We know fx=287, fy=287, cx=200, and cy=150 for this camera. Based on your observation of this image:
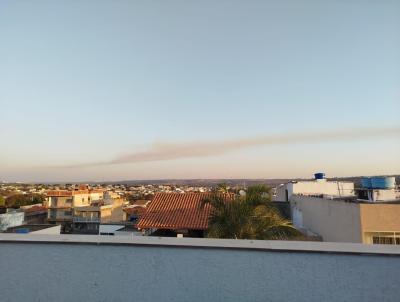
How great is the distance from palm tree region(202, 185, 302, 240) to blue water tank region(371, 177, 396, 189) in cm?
606

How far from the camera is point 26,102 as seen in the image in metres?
8.39

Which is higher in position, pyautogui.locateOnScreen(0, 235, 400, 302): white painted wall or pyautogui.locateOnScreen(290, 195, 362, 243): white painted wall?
pyautogui.locateOnScreen(0, 235, 400, 302): white painted wall

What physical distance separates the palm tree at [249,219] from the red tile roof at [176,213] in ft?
11.7

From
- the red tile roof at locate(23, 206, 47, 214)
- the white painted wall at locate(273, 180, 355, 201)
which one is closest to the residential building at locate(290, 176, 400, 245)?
the white painted wall at locate(273, 180, 355, 201)

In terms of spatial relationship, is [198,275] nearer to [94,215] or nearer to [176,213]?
[176,213]

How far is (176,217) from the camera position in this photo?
13461 millimetres

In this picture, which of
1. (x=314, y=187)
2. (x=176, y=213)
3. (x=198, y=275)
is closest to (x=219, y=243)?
(x=198, y=275)

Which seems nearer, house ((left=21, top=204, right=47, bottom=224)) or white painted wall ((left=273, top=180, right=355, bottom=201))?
white painted wall ((left=273, top=180, right=355, bottom=201))

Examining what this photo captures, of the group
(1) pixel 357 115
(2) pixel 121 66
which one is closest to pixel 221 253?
(2) pixel 121 66

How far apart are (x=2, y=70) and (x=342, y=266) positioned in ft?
22.7

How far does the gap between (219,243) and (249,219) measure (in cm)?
543

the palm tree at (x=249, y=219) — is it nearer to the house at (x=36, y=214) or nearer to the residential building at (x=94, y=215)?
the residential building at (x=94, y=215)

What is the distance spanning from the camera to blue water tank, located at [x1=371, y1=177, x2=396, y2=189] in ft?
38.0

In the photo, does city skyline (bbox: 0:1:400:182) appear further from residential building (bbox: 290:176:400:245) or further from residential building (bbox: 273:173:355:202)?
residential building (bbox: 273:173:355:202)
